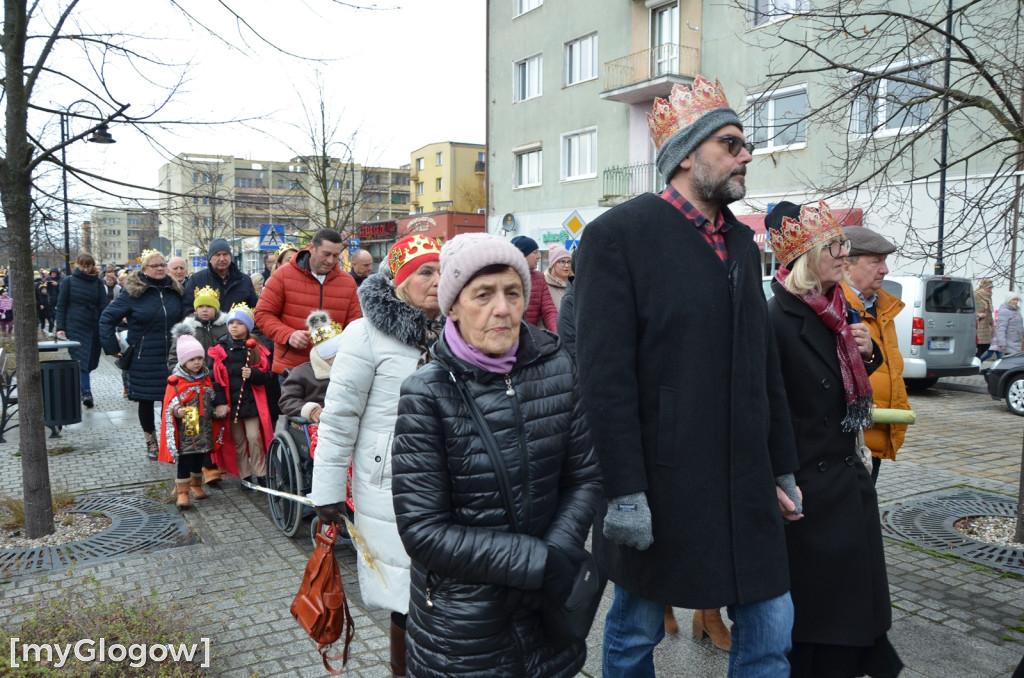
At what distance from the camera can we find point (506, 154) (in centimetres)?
3127

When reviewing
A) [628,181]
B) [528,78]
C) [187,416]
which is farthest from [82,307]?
[528,78]

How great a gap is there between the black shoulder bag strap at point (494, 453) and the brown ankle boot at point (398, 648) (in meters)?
1.33

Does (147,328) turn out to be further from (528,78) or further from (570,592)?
(528,78)

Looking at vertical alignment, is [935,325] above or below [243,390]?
above

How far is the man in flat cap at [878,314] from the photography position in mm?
4195

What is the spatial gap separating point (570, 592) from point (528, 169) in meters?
29.2

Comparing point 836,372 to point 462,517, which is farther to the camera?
point 836,372

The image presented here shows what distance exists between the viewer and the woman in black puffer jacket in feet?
7.06

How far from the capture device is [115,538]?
5.73 meters

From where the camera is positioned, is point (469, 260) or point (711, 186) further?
point (711, 186)

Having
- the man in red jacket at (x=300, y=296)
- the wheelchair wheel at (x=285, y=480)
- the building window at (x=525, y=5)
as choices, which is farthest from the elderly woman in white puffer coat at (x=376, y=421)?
the building window at (x=525, y=5)

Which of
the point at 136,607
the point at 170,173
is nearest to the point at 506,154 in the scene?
the point at 170,173

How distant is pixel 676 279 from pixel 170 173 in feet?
17.4

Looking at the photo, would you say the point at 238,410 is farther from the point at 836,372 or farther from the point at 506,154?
the point at 506,154
